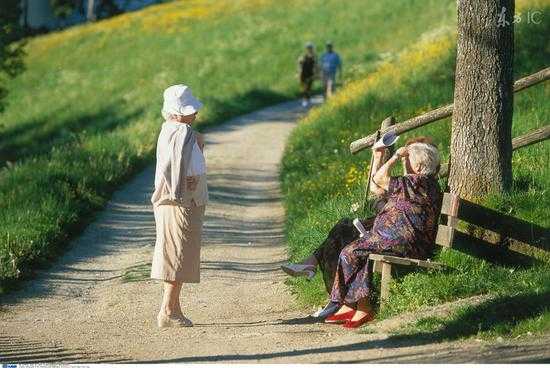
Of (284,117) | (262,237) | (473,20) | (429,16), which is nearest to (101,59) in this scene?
(429,16)

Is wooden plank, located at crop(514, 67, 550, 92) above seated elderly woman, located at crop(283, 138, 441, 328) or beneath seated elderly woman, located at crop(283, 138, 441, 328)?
above

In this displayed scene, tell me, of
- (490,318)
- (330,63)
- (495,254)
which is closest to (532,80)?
(495,254)

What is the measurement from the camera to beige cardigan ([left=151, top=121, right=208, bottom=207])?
8.26 metres

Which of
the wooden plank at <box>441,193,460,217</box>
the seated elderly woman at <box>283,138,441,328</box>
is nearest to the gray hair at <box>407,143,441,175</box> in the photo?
the seated elderly woman at <box>283,138,441,328</box>

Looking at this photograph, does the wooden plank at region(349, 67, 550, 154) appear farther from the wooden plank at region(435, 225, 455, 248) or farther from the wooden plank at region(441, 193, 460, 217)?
the wooden plank at region(435, 225, 455, 248)

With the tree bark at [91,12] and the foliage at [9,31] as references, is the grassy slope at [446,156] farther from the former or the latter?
the tree bark at [91,12]

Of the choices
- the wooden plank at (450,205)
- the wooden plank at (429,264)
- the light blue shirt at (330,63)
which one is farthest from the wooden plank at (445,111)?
the light blue shirt at (330,63)

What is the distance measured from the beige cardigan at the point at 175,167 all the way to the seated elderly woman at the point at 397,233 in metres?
1.17

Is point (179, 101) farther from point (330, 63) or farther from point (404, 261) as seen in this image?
point (330, 63)

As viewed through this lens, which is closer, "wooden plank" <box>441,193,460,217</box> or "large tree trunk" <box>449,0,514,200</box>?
"wooden plank" <box>441,193,460,217</box>

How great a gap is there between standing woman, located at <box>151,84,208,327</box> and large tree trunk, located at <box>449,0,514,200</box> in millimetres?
2117

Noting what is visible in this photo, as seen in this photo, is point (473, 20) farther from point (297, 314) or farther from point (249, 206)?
point (249, 206)

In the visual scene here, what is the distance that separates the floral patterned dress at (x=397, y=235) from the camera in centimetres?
830

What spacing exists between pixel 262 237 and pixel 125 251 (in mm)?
1578
